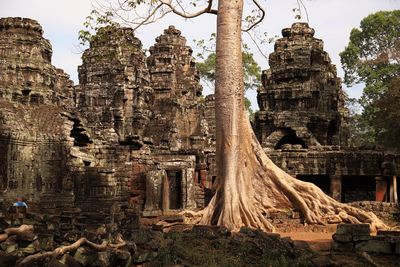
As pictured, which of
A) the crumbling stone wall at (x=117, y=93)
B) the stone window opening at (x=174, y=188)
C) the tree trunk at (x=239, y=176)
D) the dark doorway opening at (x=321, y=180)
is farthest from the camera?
the crumbling stone wall at (x=117, y=93)

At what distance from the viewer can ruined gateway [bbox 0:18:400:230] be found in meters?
16.3

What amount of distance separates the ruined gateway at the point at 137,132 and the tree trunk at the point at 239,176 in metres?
2.26

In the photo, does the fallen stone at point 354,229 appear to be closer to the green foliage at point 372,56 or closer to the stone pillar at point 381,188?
the stone pillar at point 381,188

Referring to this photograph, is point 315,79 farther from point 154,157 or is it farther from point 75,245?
point 75,245

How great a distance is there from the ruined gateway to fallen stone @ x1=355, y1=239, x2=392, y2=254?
12.9 ft

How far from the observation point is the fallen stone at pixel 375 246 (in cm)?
724

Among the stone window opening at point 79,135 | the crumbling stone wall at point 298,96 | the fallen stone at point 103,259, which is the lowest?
the fallen stone at point 103,259

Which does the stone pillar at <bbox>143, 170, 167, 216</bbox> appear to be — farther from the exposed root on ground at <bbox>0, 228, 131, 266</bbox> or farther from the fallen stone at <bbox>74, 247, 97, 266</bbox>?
the fallen stone at <bbox>74, 247, 97, 266</bbox>

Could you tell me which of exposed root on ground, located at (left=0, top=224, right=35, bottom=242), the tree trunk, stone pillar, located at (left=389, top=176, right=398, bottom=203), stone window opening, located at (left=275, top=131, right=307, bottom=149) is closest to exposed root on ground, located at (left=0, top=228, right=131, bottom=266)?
exposed root on ground, located at (left=0, top=224, right=35, bottom=242)

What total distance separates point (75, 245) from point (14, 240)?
2.30 feet

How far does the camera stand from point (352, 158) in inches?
722

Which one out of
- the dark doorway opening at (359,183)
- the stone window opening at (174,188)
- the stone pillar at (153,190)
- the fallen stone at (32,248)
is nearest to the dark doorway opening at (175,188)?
the stone window opening at (174,188)

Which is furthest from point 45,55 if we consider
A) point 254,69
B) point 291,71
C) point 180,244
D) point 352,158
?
point 254,69

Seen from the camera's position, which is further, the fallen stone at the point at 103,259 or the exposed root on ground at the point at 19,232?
the exposed root on ground at the point at 19,232
